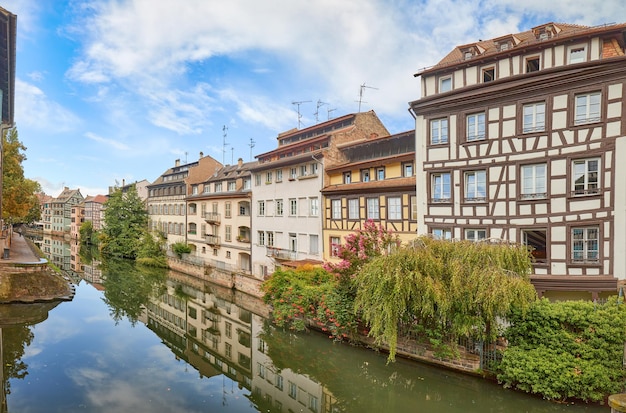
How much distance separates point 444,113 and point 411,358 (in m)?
10.1

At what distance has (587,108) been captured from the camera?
13.4 m

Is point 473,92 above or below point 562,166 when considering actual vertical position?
above

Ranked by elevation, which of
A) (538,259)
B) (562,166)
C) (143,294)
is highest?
(562,166)

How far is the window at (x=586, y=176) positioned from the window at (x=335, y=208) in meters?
11.8

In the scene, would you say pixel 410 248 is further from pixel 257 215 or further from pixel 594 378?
pixel 257 215

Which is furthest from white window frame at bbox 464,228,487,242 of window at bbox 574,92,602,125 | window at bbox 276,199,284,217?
window at bbox 276,199,284,217

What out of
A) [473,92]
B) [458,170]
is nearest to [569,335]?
[458,170]

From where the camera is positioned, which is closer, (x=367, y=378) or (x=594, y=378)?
(x=594, y=378)

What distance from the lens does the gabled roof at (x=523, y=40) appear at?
44.3 feet

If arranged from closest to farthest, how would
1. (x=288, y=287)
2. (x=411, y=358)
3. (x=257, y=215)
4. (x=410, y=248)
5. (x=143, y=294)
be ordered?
(x=410, y=248) → (x=411, y=358) → (x=288, y=287) → (x=143, y=294) → (x=257, y=215)

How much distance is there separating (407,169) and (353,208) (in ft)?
12.7

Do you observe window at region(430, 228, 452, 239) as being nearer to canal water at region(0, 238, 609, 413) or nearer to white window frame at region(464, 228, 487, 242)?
white window frame at region(464, 228, 487, 242)

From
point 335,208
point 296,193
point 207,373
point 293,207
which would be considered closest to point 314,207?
point 335,208

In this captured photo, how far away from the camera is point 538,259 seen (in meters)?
14.3
